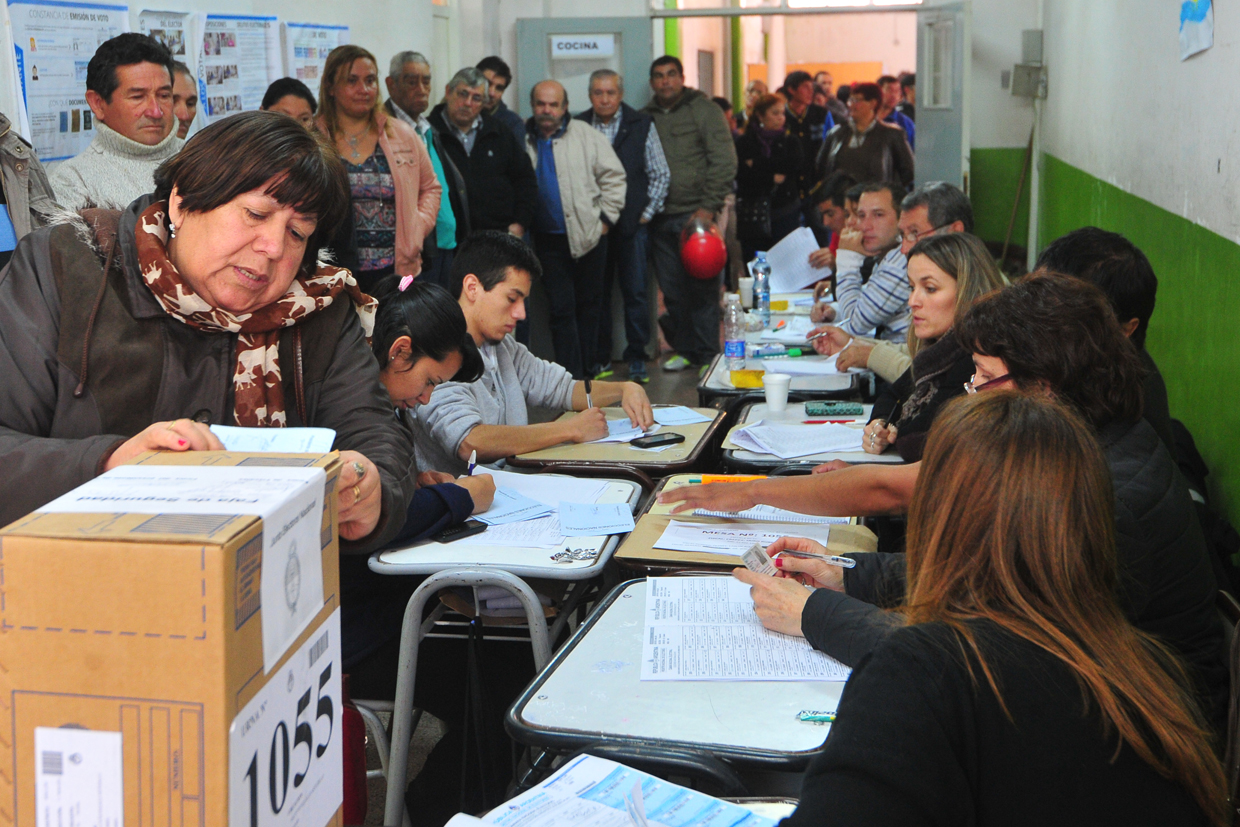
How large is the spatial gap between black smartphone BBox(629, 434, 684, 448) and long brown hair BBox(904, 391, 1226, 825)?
190 cm

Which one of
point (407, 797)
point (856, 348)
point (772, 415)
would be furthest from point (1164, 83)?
point (407, 797)

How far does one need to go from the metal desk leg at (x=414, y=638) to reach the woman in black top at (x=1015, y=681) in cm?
97

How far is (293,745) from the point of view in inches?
37.5

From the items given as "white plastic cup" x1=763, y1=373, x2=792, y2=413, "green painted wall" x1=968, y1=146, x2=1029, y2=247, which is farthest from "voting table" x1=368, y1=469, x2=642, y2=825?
"green painted wall" x1=968, y1=146, x2=1029, y2=247

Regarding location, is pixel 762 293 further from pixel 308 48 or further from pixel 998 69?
pixel 998 69

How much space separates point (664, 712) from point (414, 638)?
67 centimetres

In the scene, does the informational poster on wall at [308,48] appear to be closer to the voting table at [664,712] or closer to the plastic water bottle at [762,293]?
the plastic water bottle at [762,293]

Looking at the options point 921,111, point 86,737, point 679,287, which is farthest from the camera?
point 921,111

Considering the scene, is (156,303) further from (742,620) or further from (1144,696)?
(1144,696)

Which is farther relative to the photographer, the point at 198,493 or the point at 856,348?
the point at 856,348

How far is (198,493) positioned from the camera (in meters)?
0.89

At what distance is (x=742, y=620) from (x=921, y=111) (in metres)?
7.13

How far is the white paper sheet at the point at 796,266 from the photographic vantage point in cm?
569

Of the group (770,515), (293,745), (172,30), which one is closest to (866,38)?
(172,30)
